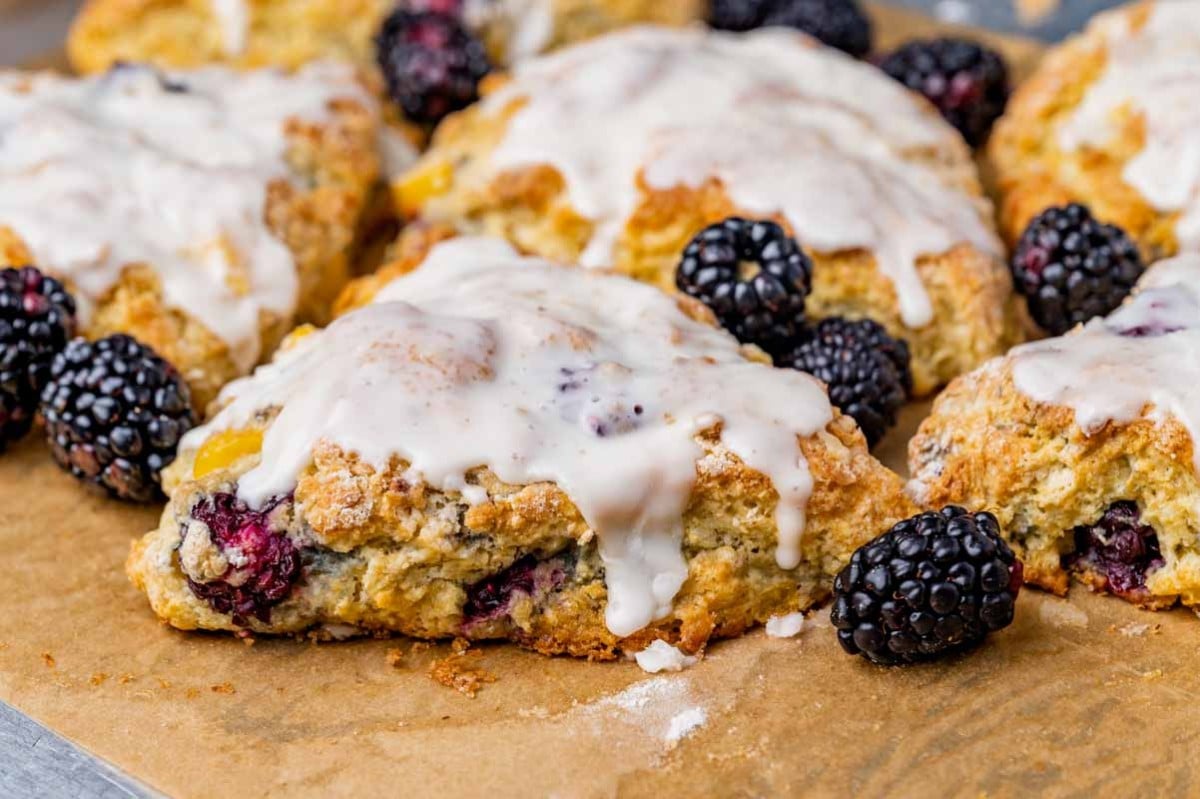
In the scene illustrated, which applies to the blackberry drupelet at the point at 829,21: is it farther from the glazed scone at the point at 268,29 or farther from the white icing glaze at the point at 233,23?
the white icing glaze at the point at 233,23

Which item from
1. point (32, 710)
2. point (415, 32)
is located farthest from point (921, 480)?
point (415, 32)

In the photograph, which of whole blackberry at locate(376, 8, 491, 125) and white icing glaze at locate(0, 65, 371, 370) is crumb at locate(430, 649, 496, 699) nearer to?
white icing glaze at locate(0, 65, 371, 370)

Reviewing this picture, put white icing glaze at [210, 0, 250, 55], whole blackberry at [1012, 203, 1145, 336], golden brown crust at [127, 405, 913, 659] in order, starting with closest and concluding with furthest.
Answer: golden brown crust at [127, 405, 913, 659] < whole blackberry at [1012, 203, 1145, 336] < white icing glaze at [210, 0, 250, 55]

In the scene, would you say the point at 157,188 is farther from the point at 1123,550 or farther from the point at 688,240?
the point at 1123,550

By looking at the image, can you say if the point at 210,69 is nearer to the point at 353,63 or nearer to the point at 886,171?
the point at 353,63

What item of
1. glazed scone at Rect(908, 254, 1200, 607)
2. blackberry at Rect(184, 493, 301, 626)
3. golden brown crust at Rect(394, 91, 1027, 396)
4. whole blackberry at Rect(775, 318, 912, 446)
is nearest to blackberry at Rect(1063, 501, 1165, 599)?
glazed scone at Rect(908, 254, 1200, 607)

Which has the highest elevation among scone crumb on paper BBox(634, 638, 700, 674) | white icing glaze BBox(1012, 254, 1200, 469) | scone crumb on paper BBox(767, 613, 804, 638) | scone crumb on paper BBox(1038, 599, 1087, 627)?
white icing glaze BBox(1012, 254, 1200, 469)
